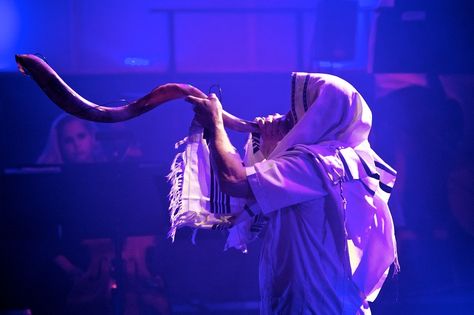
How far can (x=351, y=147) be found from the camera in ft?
5.29

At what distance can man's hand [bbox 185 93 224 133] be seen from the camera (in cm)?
153

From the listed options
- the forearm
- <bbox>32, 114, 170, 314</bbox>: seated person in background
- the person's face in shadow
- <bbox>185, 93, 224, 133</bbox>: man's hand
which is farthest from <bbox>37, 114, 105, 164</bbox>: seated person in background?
the forearm

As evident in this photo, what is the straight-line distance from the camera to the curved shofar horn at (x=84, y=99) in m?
1.45

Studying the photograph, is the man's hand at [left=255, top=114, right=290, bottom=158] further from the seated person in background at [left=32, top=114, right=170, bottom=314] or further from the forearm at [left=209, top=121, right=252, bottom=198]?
the seated person in background at [left=32, top=114, right=170, bottom=314]

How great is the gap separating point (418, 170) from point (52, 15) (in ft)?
14.6

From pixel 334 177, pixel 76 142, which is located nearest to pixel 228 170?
pixel 334 177

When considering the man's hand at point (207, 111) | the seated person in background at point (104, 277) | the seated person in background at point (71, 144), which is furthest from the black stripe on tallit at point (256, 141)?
the seated person in background at point (71, 144)

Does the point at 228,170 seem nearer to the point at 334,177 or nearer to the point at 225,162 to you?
the point at 225,162

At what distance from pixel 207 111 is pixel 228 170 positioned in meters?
0.25

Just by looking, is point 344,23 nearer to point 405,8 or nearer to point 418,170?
point 405,8

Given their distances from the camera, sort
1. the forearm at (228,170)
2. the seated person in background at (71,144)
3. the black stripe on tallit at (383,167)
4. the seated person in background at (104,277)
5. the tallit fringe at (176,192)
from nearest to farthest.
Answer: the forearm at (228,170) → the tallit fringe at (176,192) → the black stripe on tallit at (383,167) → the seated person in background at (104,277) → the seated person in background at (71,144)

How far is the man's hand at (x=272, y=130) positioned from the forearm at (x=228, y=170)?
35 cm

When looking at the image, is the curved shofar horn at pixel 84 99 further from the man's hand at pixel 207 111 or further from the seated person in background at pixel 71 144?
the seated person in background at pixel 71 144

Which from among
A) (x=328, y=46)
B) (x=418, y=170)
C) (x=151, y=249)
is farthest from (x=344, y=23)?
(x=151, y=249)
